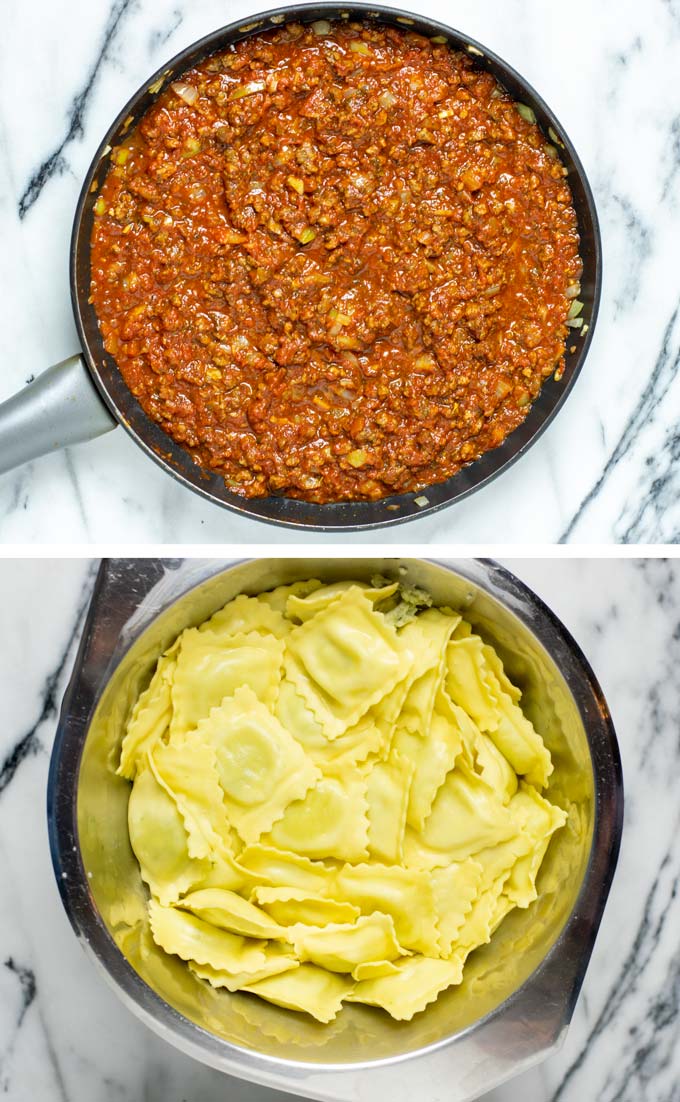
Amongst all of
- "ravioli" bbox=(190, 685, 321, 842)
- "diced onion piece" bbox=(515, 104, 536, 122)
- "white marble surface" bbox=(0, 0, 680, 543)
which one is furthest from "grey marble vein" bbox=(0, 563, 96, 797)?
"diced onion piece" bbox=(515, 104, 536, 122)

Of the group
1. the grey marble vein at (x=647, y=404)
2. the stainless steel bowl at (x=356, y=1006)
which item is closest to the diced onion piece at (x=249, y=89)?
the stainless steel bowl at (x=356, y=1006)

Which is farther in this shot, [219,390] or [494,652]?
[219,390]

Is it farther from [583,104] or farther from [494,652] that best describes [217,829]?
[583,104]

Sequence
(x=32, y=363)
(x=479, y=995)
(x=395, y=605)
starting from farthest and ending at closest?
1. (x=32, y=363)
2. (x=395, y=605)
3. (x=479, y=995)

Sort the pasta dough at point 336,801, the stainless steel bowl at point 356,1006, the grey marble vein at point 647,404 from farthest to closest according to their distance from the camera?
1. the grey marble vein at point 647,404
2. the pasta dough at point 336,801
3. the stainless steel bowl at point 356,1006

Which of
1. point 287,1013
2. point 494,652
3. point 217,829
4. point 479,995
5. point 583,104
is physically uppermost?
point 583,104

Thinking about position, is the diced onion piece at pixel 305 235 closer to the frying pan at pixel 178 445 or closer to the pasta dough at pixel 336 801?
the frying pan at pixel 178 445

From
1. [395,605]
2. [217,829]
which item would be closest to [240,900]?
[217,829]
